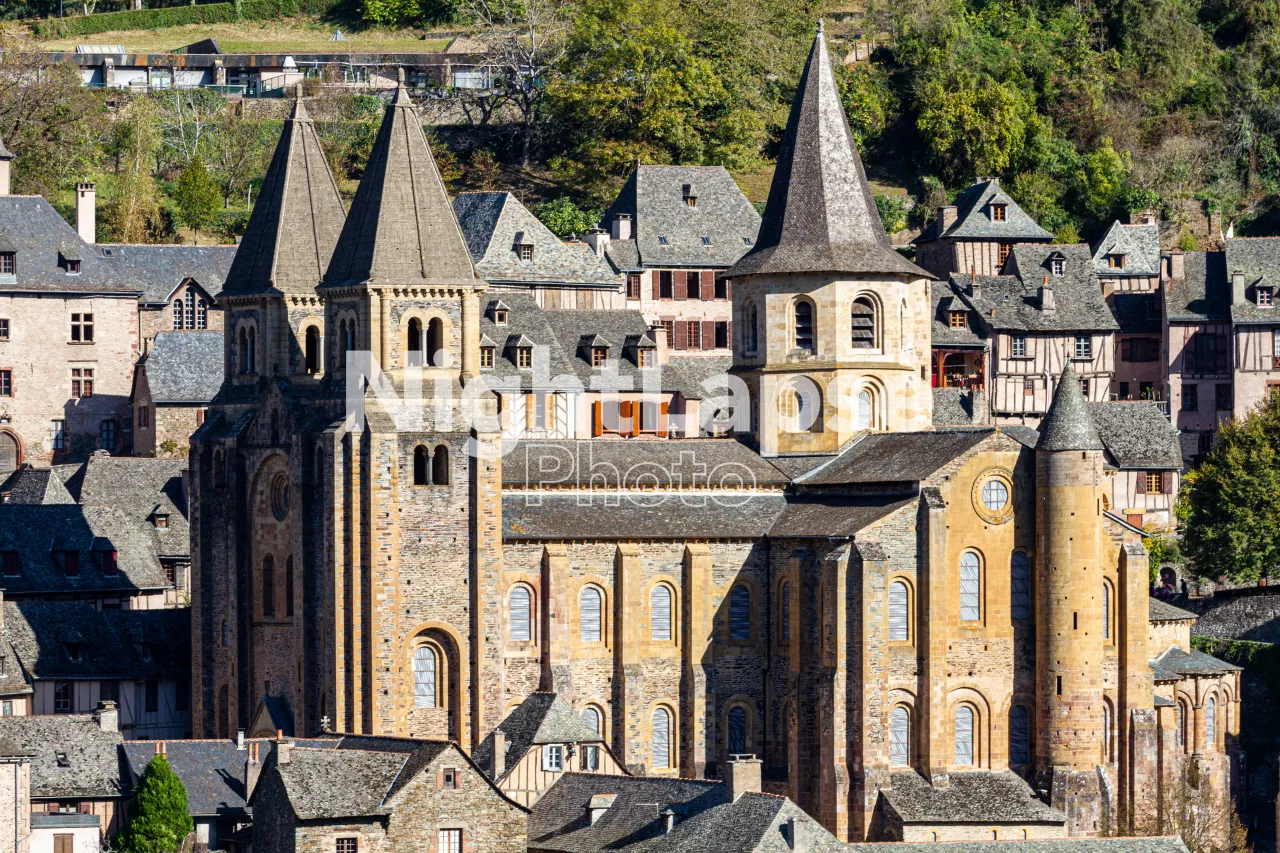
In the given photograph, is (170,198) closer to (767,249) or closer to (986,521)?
(767,249)

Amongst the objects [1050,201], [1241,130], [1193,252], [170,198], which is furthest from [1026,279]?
[170,198]

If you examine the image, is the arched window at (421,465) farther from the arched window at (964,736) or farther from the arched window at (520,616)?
the arched window at (964,736)

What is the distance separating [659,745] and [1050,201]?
56459 mm

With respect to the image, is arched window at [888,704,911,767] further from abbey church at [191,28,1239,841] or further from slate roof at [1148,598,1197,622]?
slate roof at [1148,598,1197,622]

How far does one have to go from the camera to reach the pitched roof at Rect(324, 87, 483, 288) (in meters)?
81.9

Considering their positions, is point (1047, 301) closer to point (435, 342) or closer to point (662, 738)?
point (662, 738)

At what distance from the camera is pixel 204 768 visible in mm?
78438

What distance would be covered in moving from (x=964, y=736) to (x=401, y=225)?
19654 millimetres

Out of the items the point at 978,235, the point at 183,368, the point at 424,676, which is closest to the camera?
the point at 424,676

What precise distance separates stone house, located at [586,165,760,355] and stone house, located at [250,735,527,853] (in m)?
44.8

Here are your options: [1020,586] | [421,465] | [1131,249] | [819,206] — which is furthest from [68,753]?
[1131,249]

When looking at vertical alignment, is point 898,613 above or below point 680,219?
below

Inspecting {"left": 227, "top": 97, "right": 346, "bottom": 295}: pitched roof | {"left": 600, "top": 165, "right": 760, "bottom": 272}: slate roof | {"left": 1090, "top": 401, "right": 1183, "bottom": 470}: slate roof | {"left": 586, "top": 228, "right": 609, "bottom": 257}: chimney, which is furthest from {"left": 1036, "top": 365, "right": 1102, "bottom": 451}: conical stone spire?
Result: {"left": 600, "top": 165, "right": 760, "bottom": 272}: slate roof

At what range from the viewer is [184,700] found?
302 ft
